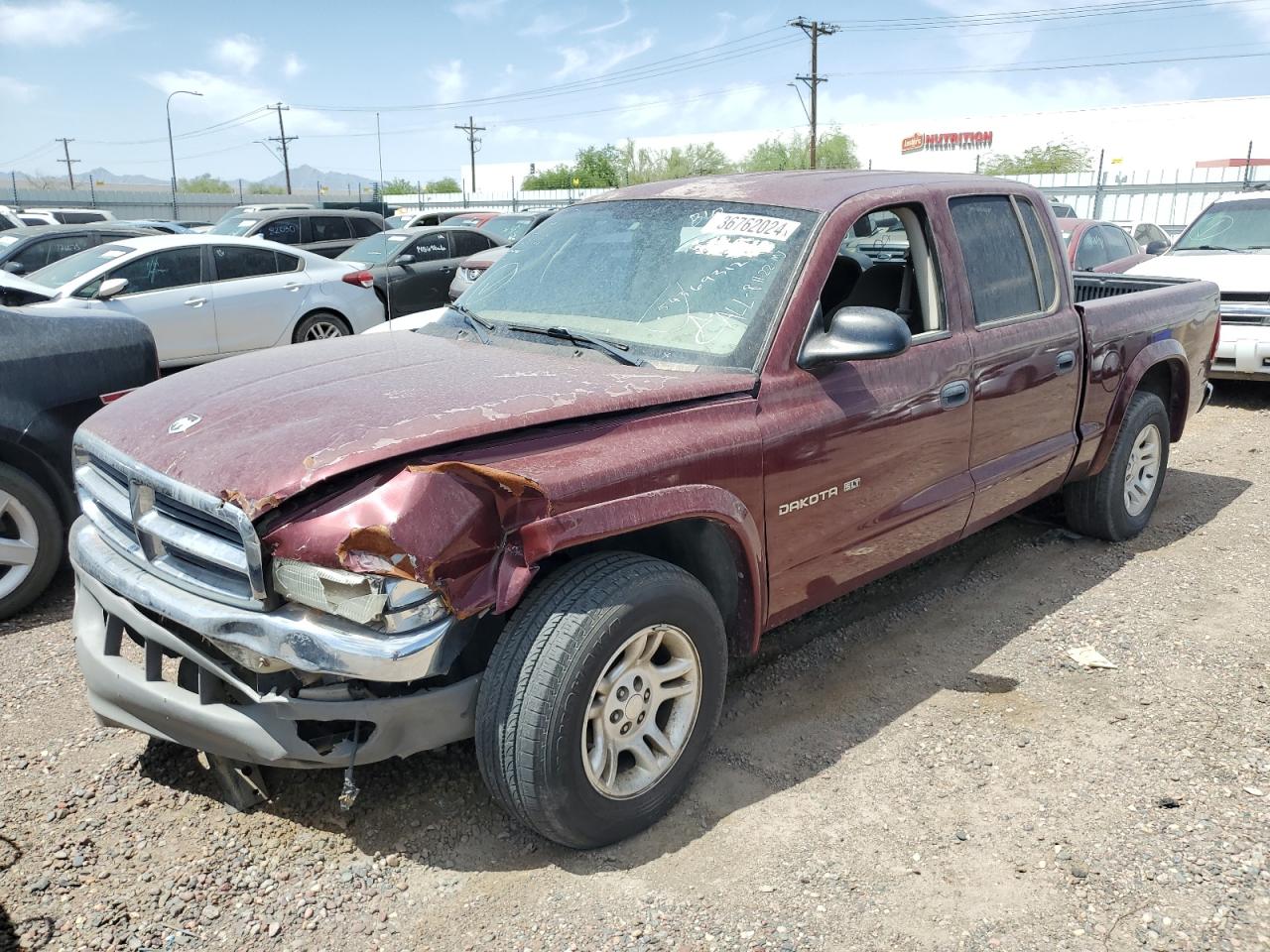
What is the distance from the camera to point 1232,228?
10188 mm

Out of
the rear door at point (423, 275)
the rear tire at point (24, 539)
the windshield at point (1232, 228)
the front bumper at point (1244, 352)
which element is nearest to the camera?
the rear tire at point (24, 539)

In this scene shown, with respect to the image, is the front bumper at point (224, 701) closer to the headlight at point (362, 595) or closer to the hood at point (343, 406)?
the headlight at point (362, 595)

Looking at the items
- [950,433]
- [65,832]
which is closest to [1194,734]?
[950,433]

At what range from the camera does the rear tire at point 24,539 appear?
14.2 feet

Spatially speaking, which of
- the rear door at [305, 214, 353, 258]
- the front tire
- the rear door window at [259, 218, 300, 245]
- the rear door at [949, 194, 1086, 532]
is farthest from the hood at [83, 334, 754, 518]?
the rear door at [305, 214, 353, 258]

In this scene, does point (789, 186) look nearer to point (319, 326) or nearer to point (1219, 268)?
point (1219, 268)

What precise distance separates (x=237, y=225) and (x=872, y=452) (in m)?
13.9

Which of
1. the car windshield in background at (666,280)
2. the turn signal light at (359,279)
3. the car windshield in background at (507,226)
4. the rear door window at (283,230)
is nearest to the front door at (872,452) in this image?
the car windshield in background at (666,280)

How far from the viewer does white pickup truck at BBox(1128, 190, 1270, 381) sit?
28.4 feet

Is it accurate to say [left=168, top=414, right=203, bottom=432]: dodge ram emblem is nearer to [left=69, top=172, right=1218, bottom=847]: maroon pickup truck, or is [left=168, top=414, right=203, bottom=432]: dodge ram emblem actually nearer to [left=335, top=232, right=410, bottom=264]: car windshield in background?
[left=69, top=172, right=1218, bottom=847]: maroon pickup truck

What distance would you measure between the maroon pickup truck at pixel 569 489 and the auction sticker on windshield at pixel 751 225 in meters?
0.02

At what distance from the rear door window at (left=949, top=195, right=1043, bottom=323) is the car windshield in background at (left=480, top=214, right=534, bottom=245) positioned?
11547 millimetres

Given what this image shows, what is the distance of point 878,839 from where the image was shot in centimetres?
294

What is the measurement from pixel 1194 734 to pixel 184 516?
138 inches
